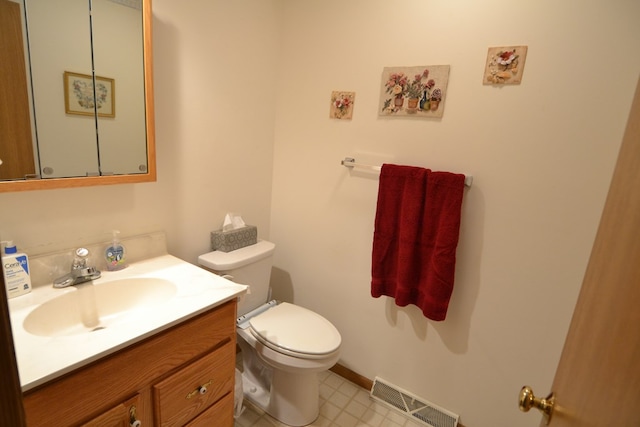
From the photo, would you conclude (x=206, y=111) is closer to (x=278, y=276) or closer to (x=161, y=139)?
(x=161, y=139)

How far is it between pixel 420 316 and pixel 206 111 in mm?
1458

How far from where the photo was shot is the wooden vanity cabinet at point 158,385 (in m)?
0.79

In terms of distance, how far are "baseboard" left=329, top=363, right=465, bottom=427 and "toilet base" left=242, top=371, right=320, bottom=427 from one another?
0.34 metres

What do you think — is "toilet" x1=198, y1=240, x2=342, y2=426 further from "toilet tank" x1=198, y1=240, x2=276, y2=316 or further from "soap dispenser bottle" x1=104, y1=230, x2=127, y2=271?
"soap dispenser bottle" x1=104, y1=230, x2=127, y2=271

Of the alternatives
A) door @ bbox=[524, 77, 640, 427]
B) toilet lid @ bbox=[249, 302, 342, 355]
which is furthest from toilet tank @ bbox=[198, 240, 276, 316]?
door @ bbox=[524, 77, 640, 427]

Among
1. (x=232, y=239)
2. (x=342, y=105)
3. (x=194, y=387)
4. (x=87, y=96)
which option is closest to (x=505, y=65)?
(x=342, y=105)

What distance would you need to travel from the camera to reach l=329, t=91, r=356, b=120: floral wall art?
1684mm

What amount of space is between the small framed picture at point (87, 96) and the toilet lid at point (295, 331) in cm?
109

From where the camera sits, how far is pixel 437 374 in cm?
166

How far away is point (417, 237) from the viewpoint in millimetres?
1538

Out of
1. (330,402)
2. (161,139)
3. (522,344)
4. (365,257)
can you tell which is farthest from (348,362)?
(161,139)

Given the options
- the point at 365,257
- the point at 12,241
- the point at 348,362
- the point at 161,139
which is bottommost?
the point at 348,362

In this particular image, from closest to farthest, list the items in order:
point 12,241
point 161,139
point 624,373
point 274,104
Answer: point 624,373 < point 12,241 < point 161,139 < point 274,104

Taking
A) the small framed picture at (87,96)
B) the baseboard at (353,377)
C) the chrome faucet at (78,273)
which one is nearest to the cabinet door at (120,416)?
the chrome faucet at (78,273)
